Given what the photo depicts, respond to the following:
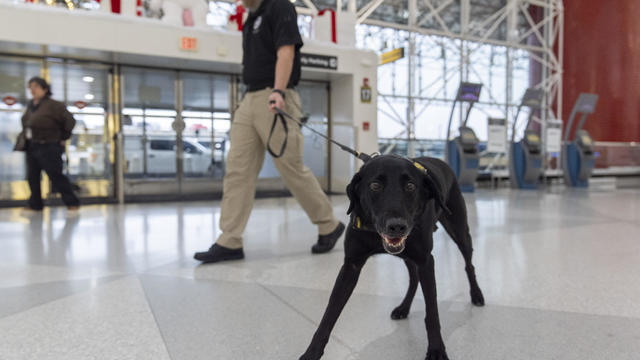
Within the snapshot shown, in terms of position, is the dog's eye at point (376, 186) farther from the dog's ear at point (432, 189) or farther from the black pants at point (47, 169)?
the black pants at point (47, 169)

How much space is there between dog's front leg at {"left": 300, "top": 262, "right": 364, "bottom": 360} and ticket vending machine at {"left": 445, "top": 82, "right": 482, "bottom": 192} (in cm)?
683

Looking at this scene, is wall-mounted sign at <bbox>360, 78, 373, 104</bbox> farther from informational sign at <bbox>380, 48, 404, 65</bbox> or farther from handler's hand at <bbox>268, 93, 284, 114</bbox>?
handler's hand at <bbox>268, 93, 284, 114</bbox>

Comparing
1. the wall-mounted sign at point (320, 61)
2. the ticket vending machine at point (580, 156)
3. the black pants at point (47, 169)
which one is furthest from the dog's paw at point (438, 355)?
the ticket vending machine at point (580, 156)

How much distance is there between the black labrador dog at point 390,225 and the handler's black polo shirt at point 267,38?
1.44 m

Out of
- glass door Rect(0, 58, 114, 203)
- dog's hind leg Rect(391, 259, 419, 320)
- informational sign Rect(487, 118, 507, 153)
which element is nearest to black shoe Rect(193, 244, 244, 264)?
dog's hind leg Rect(391, 259, 419, 320)

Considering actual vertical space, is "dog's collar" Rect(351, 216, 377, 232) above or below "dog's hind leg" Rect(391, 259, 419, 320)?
above

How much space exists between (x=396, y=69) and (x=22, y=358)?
1194 cm

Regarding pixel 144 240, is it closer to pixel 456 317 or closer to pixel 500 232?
pixel 456 317

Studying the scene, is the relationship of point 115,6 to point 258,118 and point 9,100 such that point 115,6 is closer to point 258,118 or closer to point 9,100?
point 9,100

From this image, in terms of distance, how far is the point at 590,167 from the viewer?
29.8 ft

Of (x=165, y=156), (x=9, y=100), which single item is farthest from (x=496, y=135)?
(x=9, y=100)

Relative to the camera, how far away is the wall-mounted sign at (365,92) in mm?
7289

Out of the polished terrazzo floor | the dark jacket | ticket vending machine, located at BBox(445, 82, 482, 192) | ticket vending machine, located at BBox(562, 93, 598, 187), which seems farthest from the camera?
ticket vending machine, located at BBox(562, 93, 598, 187)

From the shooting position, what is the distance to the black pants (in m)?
4.66
